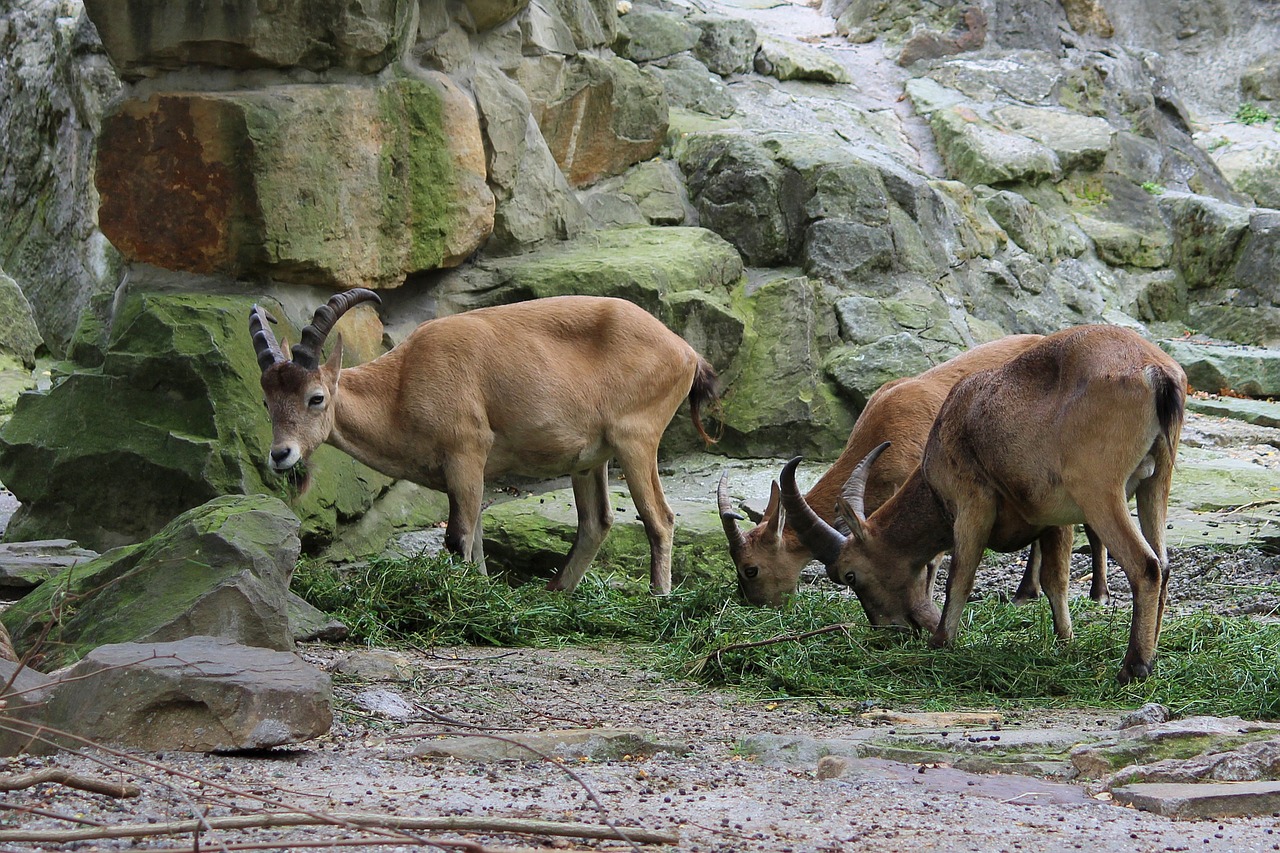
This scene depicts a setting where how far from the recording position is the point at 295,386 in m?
8.36

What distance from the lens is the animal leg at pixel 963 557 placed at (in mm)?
6871

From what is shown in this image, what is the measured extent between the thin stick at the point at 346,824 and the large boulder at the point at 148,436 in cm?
536

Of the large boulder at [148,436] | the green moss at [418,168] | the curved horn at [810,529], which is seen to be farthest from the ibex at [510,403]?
the curved horn at [810,529]

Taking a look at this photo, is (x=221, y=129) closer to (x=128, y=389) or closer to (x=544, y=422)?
(x=128, y=389)

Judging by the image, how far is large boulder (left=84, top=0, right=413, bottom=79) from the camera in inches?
342

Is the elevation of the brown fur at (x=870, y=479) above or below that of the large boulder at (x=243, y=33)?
below

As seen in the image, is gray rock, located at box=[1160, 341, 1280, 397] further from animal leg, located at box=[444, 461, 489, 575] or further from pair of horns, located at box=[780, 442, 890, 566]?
animal leg, located at box=[444, 461, 489, 575]

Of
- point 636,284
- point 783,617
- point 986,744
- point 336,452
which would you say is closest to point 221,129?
point 336,452

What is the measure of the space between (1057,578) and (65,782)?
5045 mm

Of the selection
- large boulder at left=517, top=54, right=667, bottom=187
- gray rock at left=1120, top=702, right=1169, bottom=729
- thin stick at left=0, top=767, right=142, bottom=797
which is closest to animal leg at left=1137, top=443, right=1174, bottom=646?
gray rock at left=1120, top=702, right=1169, bottom=729

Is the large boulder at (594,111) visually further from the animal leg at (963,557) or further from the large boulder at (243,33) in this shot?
the animal leg at (963,557)

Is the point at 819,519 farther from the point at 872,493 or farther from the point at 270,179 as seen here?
the point at 270,179

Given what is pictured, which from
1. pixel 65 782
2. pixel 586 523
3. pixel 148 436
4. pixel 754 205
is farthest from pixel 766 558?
pixel 65 782

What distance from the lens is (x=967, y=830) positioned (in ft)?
12.3
